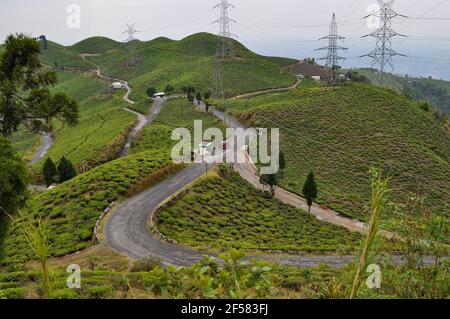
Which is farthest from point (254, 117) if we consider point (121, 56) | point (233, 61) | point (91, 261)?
point (121, 56)

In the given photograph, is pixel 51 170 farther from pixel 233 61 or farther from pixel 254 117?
pixel 233 61

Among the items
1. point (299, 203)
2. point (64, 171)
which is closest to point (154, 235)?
point (299, 203)

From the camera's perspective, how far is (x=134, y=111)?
88062 millimetres

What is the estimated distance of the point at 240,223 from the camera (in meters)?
33.7

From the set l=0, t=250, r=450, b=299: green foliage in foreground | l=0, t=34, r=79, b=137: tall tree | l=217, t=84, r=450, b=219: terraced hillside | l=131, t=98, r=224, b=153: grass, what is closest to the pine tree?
l=131, t=98, r=224, b=153: grass

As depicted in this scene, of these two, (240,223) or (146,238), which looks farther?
(240,223)

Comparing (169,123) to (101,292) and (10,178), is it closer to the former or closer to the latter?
(10,178)

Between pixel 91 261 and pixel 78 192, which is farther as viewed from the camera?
pixel 78 192

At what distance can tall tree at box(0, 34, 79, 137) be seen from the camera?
15.3 meters

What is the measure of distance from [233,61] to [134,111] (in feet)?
153

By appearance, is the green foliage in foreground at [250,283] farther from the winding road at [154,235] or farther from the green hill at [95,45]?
the green hill at [95,45]

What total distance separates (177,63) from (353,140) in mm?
86357

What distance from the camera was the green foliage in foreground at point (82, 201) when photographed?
27.2m

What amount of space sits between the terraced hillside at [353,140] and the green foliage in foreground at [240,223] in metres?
7.34
